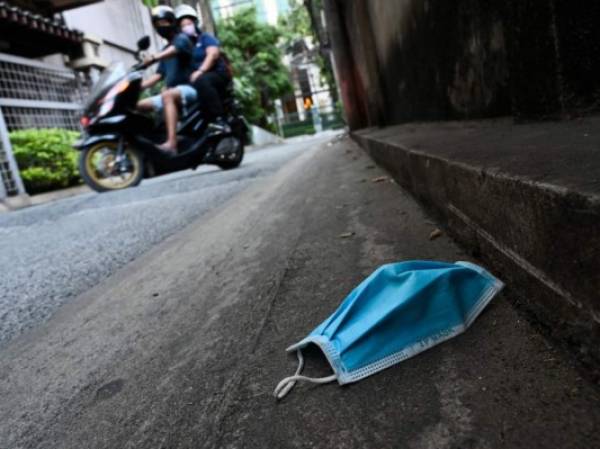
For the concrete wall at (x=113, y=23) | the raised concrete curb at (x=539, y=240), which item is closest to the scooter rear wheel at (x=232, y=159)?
the raised concrete curb at (x=539, y=240)

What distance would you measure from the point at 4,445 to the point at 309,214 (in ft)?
5.77

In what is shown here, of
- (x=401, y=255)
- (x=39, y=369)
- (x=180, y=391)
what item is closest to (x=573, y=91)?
(x=401, y=255)

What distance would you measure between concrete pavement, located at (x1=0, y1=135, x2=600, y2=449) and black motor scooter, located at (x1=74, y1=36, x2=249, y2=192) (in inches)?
158

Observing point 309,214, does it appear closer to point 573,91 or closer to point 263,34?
point 573,91

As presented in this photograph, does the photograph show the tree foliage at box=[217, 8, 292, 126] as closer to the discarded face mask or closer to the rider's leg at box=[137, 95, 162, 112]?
the rider's leg at box=[137, 95, 162, 112]

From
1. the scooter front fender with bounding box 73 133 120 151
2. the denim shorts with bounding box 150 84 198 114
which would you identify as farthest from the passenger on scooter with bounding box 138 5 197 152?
the scooter front fender with bounding box 73 133 120 151

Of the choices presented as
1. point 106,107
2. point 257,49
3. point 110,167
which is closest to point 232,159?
point 110,167

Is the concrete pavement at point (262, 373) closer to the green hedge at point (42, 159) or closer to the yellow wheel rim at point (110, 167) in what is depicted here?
the yellow wheel rim at point (110, 167)

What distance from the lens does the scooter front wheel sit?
5.45m

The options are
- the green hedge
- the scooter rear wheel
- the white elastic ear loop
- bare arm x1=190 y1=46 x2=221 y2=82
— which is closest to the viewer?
the white elastic ear loop

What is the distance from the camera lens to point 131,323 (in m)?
Result: 1.36

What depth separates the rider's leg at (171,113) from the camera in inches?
223

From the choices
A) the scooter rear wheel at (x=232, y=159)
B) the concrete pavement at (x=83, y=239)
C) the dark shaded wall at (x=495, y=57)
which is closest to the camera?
the dark shaded wall at (x=495, y=57)

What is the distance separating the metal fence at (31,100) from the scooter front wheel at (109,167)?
348cm
